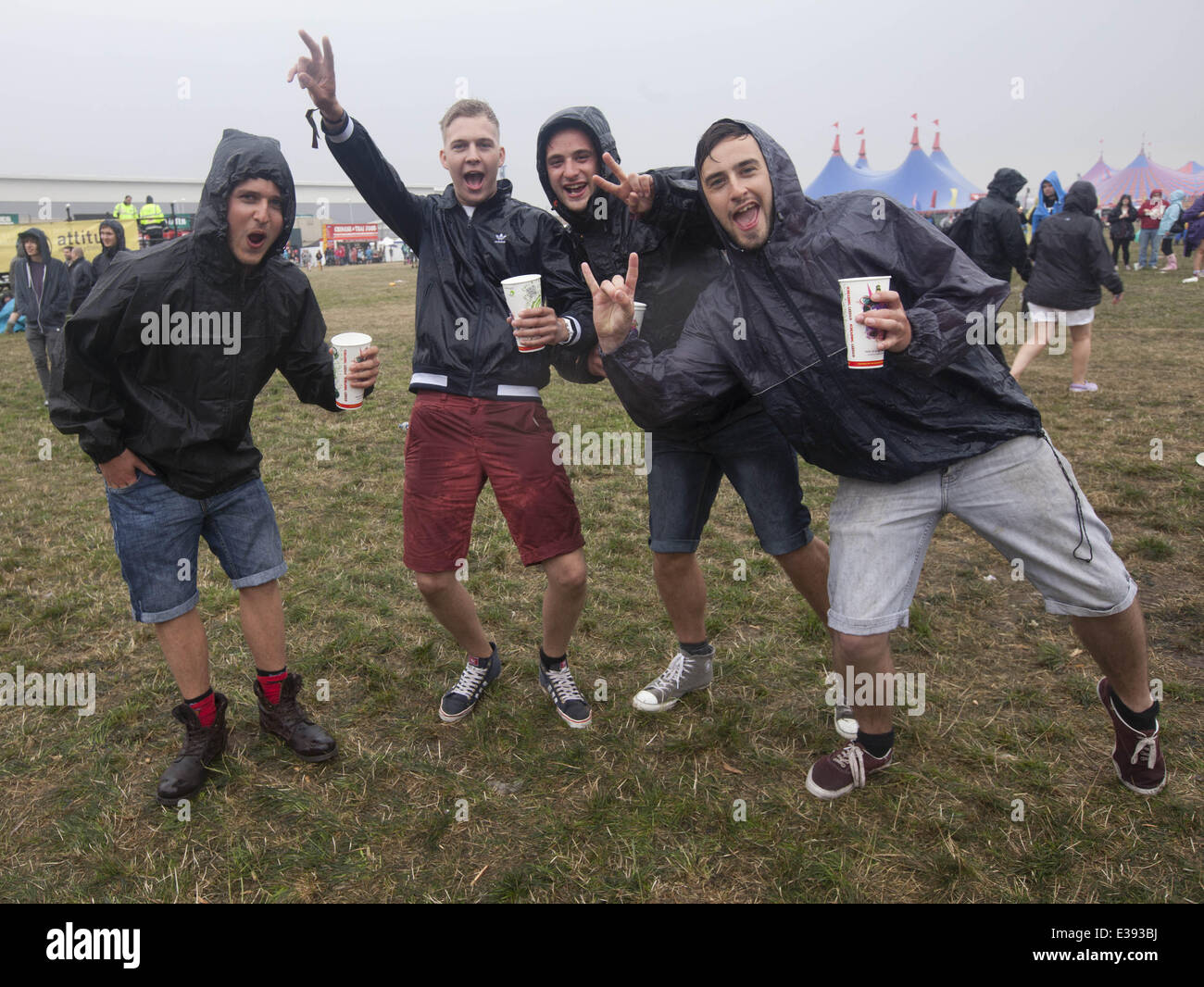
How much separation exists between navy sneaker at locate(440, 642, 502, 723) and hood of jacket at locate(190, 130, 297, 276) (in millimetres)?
1813

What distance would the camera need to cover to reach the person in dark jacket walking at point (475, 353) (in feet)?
10.1

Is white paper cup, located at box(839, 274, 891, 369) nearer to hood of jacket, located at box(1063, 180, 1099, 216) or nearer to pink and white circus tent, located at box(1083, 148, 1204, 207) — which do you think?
hood of jacket, located at box(1063, 180, 1099, 216)

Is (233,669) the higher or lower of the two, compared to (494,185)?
lower

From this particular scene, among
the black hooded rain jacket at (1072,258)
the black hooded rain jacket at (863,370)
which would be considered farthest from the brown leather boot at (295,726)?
the black hooded rain jacket at (1072,258)

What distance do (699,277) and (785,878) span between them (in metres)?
2.02

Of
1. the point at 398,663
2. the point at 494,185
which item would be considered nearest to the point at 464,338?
the point at 494,185

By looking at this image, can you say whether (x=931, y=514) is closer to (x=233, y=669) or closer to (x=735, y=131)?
(x=735, y=131)

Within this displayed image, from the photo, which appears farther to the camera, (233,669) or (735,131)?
(233,669)

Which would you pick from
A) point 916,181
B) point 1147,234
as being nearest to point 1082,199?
point 1147,234

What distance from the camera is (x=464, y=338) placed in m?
3.08

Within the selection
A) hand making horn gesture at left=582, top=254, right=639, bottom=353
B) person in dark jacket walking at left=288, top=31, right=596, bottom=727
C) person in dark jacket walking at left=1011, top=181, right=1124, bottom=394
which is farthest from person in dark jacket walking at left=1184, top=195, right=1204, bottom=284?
hand making horn gesture at left=582, top=254, right=639, bottom=353

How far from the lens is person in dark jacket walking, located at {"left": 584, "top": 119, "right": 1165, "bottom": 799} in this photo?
95.5 inches

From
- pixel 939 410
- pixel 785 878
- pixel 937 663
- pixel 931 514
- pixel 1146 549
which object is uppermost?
pixel 939 410
